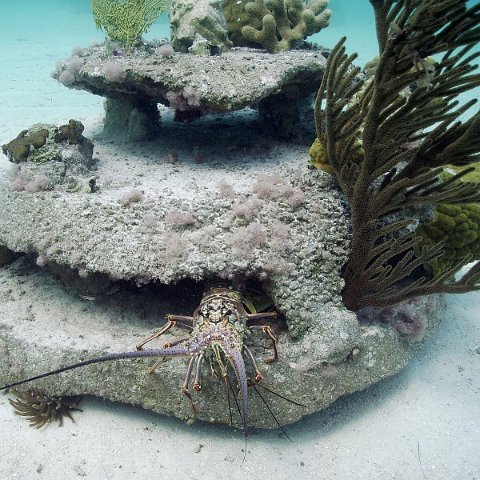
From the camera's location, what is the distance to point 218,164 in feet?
17.3

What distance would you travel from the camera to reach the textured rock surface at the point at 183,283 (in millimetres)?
3492

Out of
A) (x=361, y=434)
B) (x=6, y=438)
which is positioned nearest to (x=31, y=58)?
(x=6, y=438)

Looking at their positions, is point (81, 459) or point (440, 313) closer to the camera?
point (81, 459)

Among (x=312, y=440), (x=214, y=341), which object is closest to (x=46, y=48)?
(x=214, y=341)

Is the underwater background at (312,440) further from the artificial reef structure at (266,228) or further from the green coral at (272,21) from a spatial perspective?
the green coral at (272,21)

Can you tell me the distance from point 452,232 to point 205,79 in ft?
Answer: 10.5

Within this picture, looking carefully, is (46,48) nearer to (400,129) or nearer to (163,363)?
(163,363)

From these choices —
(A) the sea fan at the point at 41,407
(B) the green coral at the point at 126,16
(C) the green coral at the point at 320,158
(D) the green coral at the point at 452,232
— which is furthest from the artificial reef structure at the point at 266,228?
(B) the green coral at the point at 126,16

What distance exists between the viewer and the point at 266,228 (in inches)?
147

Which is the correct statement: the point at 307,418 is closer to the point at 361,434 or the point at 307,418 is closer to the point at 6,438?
the point at 361,434

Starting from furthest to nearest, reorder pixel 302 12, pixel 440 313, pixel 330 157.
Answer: pixel 302 12 → pixel 440 313 → pixel 330 157

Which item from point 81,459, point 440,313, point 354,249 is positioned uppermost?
point 354,249

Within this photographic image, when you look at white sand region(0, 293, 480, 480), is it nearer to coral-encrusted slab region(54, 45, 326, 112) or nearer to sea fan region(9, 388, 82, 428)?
sea fan region(9, 388, 82, 428)

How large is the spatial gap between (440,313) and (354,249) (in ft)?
6.29
